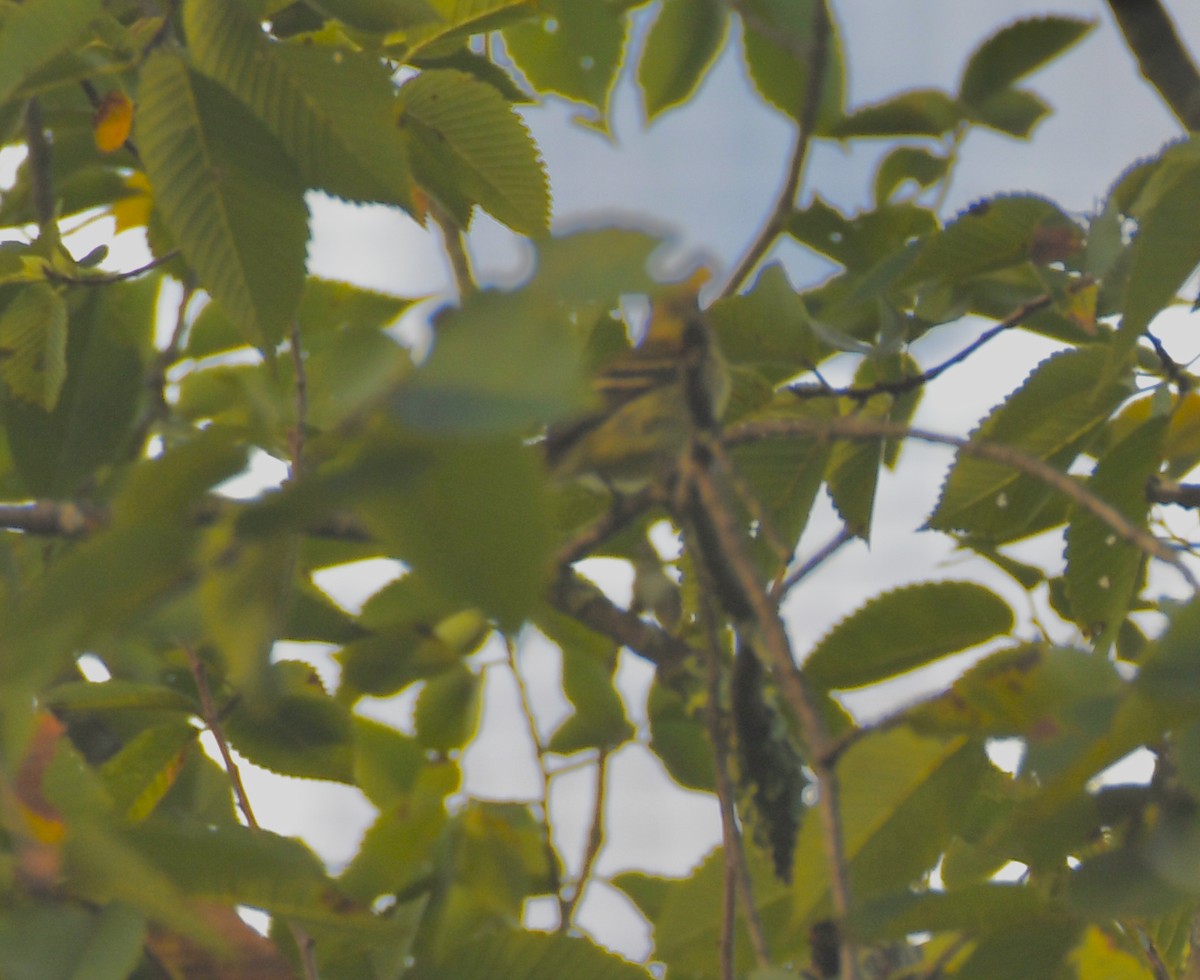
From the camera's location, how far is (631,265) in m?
0.26

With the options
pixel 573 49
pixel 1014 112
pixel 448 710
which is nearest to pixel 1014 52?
Result: pixel 1014 112

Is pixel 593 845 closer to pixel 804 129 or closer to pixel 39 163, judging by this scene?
pixel 804 129

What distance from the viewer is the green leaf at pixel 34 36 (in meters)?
0.59

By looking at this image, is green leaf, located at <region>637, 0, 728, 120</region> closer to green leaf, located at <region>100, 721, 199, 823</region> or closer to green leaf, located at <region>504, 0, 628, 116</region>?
green leaf, located at <region>504, 0, 628, 116</region>

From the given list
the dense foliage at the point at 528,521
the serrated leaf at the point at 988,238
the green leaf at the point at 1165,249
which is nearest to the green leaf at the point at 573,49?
the dense foliage at the point at 528,521

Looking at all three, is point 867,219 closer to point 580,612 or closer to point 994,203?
point 994,203

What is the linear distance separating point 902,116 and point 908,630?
324 millimetres

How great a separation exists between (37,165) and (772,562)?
67 centimetres

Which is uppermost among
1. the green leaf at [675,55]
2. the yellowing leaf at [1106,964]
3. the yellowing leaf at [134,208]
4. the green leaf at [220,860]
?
the yellowing leaf at [134,208]

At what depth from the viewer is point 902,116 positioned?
0.71 metres

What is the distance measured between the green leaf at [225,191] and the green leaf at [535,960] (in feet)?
1.10

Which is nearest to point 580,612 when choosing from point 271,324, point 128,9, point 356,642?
point 356,642

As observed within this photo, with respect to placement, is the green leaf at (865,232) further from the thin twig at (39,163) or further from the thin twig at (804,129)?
the thin twig at (39,163)

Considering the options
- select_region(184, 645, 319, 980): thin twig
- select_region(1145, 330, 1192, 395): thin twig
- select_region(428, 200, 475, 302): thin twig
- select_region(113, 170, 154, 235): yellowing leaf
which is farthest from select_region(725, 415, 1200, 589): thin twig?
select_region(113, 170, 154, 235): yellowing leaf
